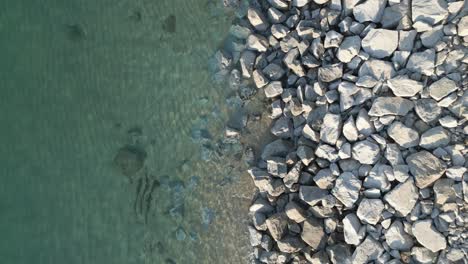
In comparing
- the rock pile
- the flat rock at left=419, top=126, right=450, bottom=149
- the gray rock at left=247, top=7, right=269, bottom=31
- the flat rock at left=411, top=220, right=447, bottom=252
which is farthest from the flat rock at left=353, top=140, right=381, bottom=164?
the gray rock at left=247, top=7, right=269, bottom=31

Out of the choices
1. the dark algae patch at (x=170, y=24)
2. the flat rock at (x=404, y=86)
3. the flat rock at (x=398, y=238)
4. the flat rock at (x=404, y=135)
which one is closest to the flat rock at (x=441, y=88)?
the flat rock at (x=404, y=86)

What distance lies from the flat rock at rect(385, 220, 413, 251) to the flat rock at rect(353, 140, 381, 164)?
2.17 ft

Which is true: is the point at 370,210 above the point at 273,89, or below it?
below

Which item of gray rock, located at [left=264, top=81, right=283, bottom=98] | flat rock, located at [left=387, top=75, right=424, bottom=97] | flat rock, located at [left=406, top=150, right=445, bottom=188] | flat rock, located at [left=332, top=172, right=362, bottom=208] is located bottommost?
flat rock, located at [left=332, top=172, right=362, bottom=208]

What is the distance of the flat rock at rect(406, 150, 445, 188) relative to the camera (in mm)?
4504

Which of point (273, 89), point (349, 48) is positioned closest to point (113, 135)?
point (273, 89)

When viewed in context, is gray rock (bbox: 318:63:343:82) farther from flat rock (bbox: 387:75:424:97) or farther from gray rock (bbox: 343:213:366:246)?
gray rock (bbox: 343:213:366:246)

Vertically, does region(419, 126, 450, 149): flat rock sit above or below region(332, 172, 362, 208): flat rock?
above

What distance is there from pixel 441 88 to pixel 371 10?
1.13m

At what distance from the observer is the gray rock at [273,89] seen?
5.50 metres

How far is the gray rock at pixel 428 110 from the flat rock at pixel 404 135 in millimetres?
176

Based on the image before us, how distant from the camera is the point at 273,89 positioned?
5523mm

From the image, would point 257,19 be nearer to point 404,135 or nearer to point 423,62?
point 423,62

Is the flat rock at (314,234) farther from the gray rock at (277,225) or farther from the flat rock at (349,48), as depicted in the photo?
the flat rock at (349,48)
